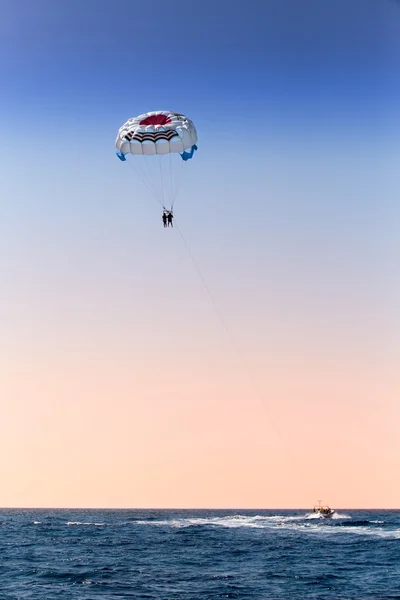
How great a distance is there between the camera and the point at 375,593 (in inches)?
1474

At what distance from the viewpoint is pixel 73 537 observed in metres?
77.8

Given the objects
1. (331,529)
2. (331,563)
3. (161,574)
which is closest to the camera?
(161,574)

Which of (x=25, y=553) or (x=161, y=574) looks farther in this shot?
(x=25, y=553)

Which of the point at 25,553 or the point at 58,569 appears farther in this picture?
the point at 25,553

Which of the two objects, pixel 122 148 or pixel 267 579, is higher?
pixel 122 148

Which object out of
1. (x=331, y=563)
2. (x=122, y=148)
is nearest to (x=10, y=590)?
(x=331, y=563)

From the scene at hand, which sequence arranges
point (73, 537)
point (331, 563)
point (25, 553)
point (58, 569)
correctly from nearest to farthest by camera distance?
point (58, 569)
point (331, 563)
point (25, 553)
point (73, 537)

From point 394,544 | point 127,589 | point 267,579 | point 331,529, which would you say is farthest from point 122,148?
point 331,529

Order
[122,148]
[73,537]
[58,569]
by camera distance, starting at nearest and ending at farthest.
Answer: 1. [122,148]
2. [58,569]
3. [73,537]

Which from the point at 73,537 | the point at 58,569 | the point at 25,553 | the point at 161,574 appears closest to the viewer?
the point at 161,574

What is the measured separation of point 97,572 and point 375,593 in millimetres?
19982

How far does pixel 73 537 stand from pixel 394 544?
39831 millimetres

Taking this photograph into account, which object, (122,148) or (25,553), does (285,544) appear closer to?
(25,553)

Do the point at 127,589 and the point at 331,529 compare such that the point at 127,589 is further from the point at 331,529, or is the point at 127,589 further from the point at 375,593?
the point at 331,529
